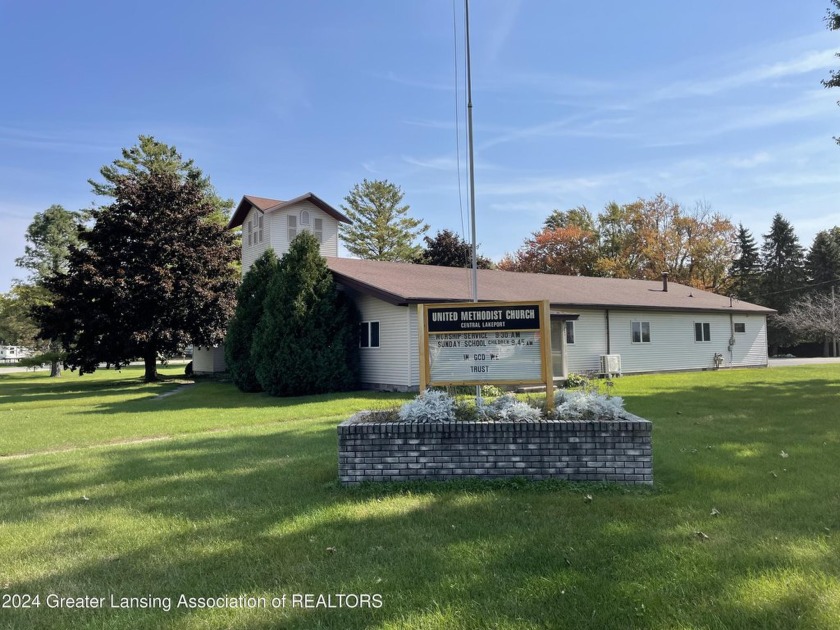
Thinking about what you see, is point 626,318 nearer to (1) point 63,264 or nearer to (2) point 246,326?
(2) point 246,326

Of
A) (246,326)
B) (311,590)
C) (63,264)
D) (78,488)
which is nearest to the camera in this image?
(311,590)

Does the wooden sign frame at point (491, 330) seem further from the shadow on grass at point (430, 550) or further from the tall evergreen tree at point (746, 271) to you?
the tall evergreen tree at point (746, 271)

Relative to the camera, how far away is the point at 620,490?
5.12 m

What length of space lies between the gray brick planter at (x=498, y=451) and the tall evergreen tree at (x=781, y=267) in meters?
54.4

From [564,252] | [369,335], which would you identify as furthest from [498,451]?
[564,252]

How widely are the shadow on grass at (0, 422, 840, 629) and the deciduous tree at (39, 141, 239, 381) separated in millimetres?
18654

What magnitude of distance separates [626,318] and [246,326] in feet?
47.7

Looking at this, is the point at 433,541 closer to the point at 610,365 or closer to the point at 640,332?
the point at 610,365

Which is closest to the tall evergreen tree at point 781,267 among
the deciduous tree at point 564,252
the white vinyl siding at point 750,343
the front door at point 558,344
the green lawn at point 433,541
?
the deciduous tree at point 564,252

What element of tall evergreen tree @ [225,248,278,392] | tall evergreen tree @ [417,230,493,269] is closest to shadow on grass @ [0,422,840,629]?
tall evergreen tree @ [225,248,278,392]

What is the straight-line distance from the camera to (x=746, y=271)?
5472cm

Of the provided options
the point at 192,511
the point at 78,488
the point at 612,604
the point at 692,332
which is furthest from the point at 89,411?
the point at 692,332

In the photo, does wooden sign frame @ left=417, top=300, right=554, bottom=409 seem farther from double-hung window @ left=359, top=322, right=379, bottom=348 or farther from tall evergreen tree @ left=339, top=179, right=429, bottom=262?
tall evergreen tree @ left=339, top=179, right=429, bottom=262

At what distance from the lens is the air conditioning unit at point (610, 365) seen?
20.7 metres
